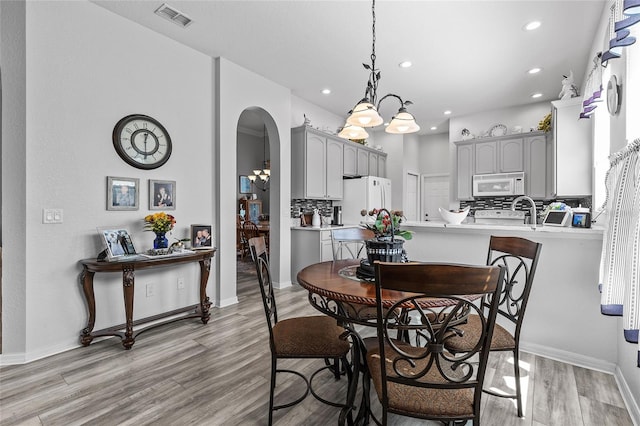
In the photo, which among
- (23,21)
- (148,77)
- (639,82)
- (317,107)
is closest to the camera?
(639,82)

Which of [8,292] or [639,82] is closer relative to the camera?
[639,82]

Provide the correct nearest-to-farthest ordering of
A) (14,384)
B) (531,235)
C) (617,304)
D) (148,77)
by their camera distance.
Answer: (617,304)
(14,384)
(531,235)
(148,77)

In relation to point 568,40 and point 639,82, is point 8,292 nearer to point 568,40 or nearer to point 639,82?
point 639,82

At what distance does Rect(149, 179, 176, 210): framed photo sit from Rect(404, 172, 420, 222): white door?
507cm

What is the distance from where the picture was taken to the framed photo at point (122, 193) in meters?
2.79

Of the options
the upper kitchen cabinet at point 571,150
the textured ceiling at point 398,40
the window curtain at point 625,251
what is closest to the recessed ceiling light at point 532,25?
the textured ceiling at point 398,40

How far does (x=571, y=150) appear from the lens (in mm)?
3951

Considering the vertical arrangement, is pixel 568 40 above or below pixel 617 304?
above

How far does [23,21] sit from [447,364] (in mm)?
3729

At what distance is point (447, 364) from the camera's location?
55.6 inches

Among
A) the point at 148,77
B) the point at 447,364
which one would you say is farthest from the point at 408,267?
the point at 148,77

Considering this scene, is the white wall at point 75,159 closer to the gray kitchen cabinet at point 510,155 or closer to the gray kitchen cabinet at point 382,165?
the gray kitchen cabinet at point 382,165

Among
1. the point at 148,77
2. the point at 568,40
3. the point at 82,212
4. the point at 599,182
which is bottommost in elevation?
the point at 82,212

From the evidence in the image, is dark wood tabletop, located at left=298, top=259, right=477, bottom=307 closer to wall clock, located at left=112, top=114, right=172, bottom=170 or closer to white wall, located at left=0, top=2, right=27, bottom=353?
wall clock, located at left=112, top=114, right=172, bottom=170
